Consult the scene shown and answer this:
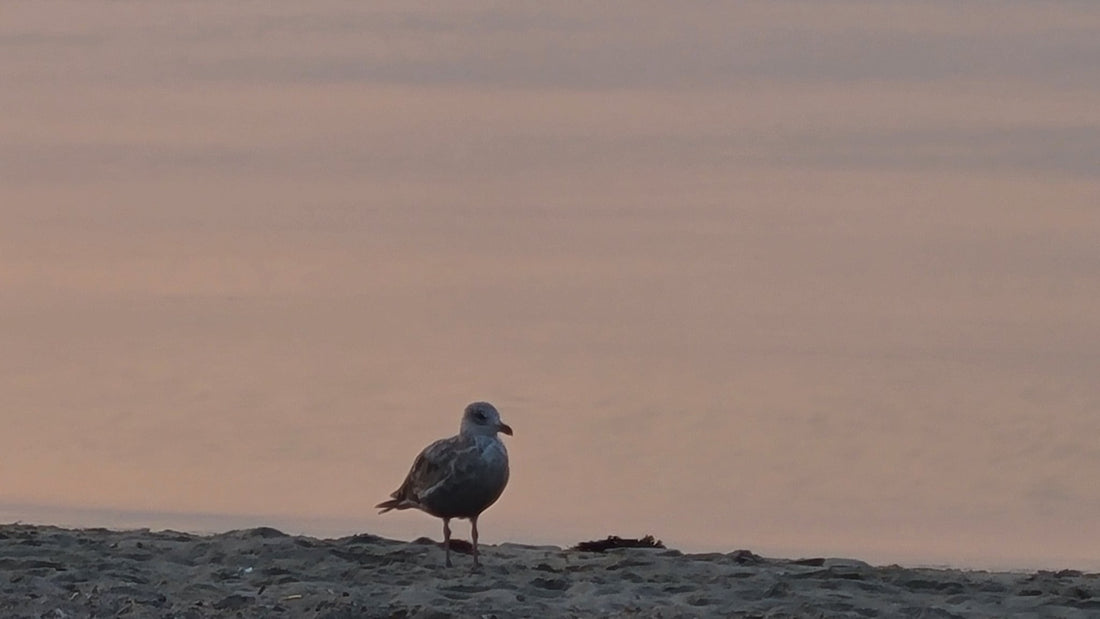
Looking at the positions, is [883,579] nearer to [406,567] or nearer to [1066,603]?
[1066,603]

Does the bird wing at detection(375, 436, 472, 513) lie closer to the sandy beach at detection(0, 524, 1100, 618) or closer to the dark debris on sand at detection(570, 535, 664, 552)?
the sandy beach at detection(0, 524, 1100, 618)

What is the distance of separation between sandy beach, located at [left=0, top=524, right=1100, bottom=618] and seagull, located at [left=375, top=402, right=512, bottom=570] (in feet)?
0.96

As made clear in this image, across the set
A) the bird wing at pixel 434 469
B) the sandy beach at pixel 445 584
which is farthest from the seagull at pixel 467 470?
the sandy beach at pixel 445 584

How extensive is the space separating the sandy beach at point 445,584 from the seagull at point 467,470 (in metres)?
0.29

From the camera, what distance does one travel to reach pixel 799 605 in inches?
Answer: 472

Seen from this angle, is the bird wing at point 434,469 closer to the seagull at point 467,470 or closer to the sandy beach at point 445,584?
the seagull at point 467,470

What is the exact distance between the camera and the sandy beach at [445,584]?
11.5 m

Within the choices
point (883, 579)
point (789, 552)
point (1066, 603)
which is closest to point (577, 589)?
point (883, 579)

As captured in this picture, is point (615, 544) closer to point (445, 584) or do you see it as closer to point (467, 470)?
point (467, 470)

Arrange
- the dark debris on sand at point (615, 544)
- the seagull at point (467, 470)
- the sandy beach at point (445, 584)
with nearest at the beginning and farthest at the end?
the sandy beach at point (445, 584)
the seagull at point (467, 470)
the dark debris on sand at point (615, 544)

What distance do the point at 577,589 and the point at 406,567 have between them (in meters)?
1.25

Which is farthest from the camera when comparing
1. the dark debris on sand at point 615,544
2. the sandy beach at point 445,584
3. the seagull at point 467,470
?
the dark debris on sand at point 615,544

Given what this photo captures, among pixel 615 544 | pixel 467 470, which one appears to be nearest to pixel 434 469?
pixel 467 470

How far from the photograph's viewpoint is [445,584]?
40.3 feet
